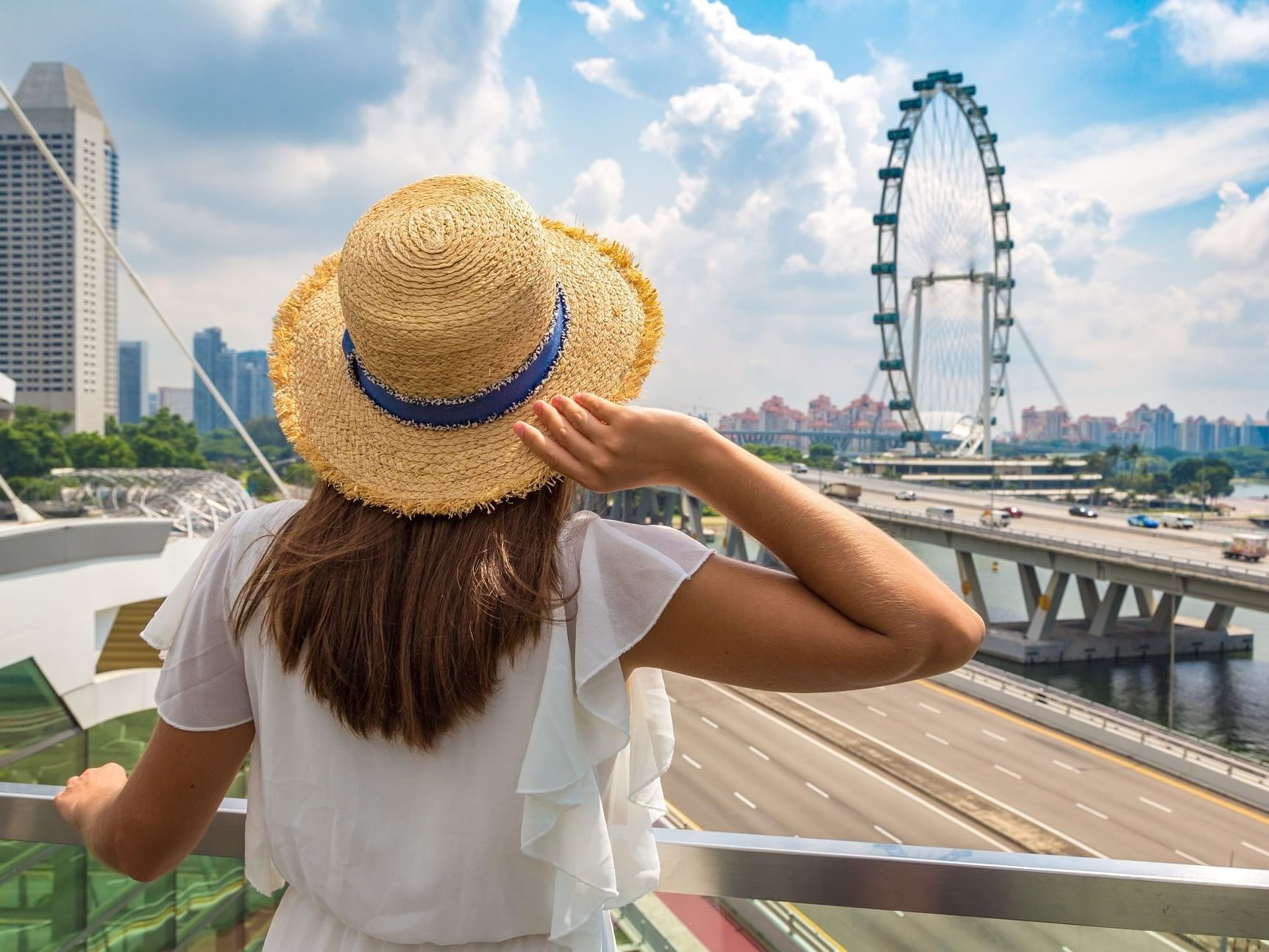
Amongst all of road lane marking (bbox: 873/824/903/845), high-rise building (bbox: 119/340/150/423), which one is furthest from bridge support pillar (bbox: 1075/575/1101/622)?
high-rise building (bbox: 119/340/150/423)

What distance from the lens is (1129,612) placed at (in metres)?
25.2

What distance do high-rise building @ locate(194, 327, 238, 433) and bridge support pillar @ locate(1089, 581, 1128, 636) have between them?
64.4 m

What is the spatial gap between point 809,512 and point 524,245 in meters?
0.28

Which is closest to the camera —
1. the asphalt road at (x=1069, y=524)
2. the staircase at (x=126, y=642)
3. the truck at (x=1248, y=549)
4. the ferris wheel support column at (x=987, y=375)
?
the staircase at (x=126, y=642)

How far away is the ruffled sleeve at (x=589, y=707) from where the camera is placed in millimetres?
622

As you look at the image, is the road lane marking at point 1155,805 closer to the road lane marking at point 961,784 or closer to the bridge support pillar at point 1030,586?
the road lane marking at point 961,784

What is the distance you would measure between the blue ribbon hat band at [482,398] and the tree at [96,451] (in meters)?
43.2

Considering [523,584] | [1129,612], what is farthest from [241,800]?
[1129,612]

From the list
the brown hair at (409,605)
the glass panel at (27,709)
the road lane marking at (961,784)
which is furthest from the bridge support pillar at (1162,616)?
the brown hair at (409,605)

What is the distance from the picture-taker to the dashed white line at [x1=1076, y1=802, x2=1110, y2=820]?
11.1 m

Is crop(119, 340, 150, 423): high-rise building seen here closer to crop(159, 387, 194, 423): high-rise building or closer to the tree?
crop(159, 387, 194, 423): high-rise building

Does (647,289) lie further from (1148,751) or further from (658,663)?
(1148,751)

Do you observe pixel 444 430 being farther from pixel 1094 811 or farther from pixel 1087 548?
pixel 1087 548

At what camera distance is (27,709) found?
692 centimetres
